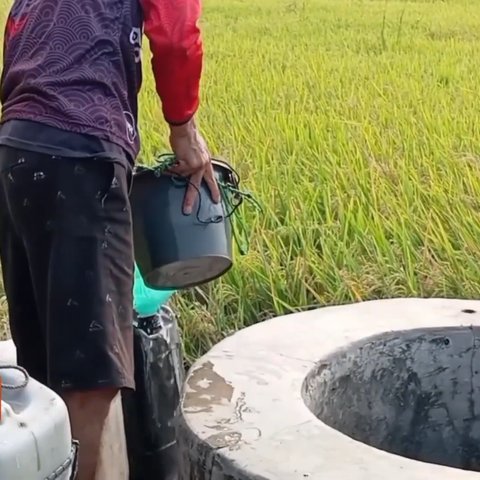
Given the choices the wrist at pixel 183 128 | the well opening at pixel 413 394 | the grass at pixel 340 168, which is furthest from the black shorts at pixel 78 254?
the grass at pixel 340 168

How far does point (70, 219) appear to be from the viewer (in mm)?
1591

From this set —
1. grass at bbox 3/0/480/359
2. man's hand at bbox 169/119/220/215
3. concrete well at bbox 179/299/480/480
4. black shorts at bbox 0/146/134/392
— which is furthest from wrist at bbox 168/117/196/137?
grass at bbox 3/0/480/359

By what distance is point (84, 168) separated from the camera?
1595 mm

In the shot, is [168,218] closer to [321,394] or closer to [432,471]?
[321,394]

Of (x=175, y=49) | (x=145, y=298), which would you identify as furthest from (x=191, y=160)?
(x=145, y=298)

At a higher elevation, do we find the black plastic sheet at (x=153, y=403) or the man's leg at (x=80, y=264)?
the man's leg at (x=80, y=264)

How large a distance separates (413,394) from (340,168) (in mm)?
1439

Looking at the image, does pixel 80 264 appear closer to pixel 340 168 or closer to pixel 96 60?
pixel 96 60

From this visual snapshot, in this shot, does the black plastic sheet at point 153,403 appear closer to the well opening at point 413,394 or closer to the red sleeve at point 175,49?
the well opening at point 413,394

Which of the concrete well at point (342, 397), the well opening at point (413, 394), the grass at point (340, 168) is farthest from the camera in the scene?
→ the grass at point (340, 168)

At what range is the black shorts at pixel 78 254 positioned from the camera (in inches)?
62.6

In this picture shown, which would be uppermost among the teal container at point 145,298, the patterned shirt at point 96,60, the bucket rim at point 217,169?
the patterned shirt at point 96,60

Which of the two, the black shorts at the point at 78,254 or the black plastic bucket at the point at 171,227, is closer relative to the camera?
the black shorts at the point at 78,254

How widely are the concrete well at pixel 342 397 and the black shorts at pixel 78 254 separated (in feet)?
0.49
